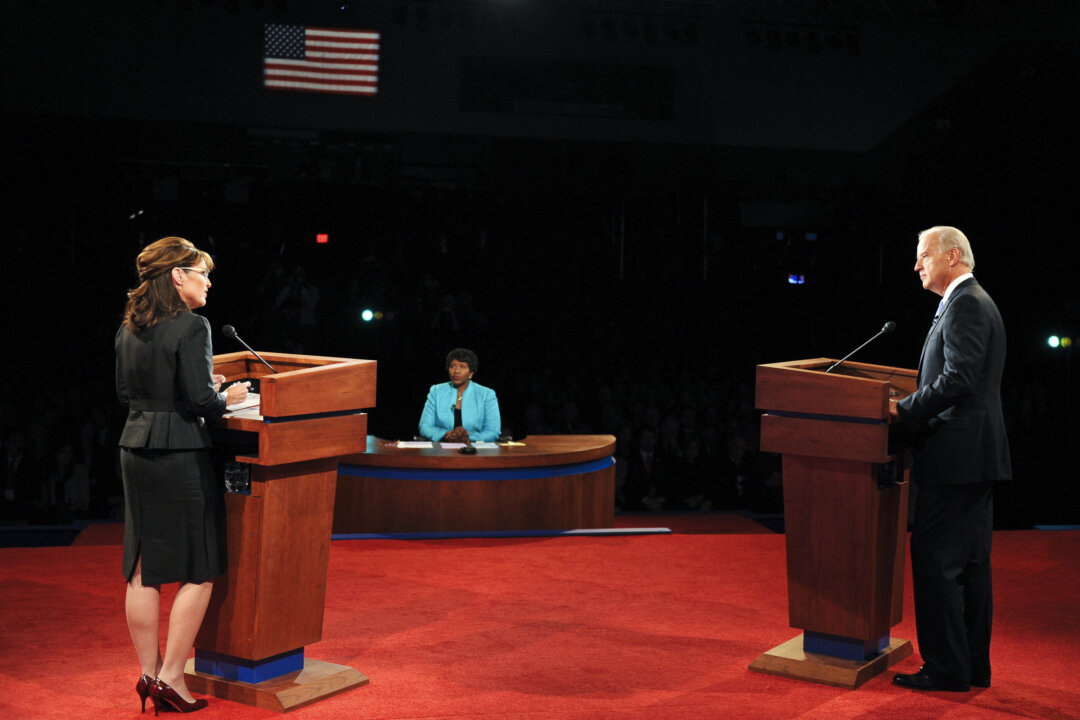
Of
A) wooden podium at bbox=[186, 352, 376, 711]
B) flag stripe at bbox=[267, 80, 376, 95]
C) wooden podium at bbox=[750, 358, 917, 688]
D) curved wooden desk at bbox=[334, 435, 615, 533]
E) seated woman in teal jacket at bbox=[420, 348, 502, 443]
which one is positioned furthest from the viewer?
flag stripe at bbox=[267, 80, 376, 95]

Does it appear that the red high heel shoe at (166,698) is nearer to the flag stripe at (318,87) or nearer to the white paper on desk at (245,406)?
the white paper on desk at (245,406)

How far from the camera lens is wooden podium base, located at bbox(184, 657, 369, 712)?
2744 mm

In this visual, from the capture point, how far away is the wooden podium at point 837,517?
292 cm

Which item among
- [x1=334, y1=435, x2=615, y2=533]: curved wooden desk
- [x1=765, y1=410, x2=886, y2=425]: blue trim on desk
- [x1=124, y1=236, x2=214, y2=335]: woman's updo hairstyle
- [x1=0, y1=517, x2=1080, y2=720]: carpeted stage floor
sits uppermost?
[x1=124, y1=236, x2=214, y2=335]: woman's updo hairstyle

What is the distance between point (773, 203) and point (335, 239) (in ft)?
15.7

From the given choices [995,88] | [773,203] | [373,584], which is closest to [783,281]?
[773,203]

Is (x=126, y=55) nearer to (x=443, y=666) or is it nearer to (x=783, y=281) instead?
(x=783, y=281)

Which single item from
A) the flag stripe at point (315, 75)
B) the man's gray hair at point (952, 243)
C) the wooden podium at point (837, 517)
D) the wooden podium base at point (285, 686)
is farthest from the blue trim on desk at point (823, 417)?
the flag stripe at point (315, 75)

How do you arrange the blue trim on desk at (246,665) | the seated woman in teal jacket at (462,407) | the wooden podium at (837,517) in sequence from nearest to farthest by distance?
1. the blue trim on desk at (246,665)
2. the wooden podium at (837,517)
3. the seated woman in teal jacket at (462,407)

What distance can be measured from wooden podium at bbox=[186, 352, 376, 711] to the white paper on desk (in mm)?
16

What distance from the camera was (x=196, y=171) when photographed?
420 inches

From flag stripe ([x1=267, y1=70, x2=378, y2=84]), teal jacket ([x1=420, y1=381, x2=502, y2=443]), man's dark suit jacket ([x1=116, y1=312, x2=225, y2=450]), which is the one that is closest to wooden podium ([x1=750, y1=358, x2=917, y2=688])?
man's dark suit jacket ([x1=116, y1=312, x2=225, y2=450])

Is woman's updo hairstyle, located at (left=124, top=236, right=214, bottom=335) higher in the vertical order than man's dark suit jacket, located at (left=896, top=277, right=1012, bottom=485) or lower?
higher

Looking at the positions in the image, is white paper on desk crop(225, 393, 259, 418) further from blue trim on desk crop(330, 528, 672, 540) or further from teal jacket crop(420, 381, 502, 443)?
teal jacket crop(420, 381, 502, 443)
